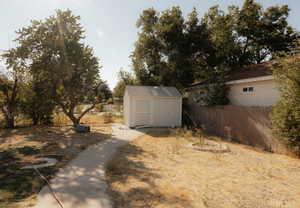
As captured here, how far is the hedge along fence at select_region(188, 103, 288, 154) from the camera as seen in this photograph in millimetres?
7448

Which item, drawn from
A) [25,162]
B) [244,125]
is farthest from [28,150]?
[244,125]

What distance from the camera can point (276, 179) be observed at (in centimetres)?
442

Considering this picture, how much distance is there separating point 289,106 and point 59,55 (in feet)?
39.7

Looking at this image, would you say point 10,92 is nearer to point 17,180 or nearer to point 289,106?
point 17,180

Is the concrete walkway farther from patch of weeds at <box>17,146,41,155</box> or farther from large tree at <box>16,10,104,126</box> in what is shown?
large tree at <box>16,10,104,126</box>

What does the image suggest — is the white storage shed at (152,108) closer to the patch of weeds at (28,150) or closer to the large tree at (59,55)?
the large tree at (59,55)

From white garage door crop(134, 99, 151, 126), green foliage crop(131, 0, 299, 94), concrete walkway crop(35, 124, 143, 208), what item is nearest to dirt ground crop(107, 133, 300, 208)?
concrete walkway crop(35, 124, 143, 208)

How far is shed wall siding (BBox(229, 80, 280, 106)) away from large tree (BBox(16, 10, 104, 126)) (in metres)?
9.05

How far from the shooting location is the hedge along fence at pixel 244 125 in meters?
7.45

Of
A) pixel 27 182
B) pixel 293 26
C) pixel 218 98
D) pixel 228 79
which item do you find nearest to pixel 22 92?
pixel 27 182

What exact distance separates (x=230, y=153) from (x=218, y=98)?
5408mm

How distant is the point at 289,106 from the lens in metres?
6.08

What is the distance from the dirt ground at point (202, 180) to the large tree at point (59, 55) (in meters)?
7.45

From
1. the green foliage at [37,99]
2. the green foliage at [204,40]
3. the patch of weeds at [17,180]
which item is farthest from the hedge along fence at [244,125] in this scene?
the green foliage at [37,99]
